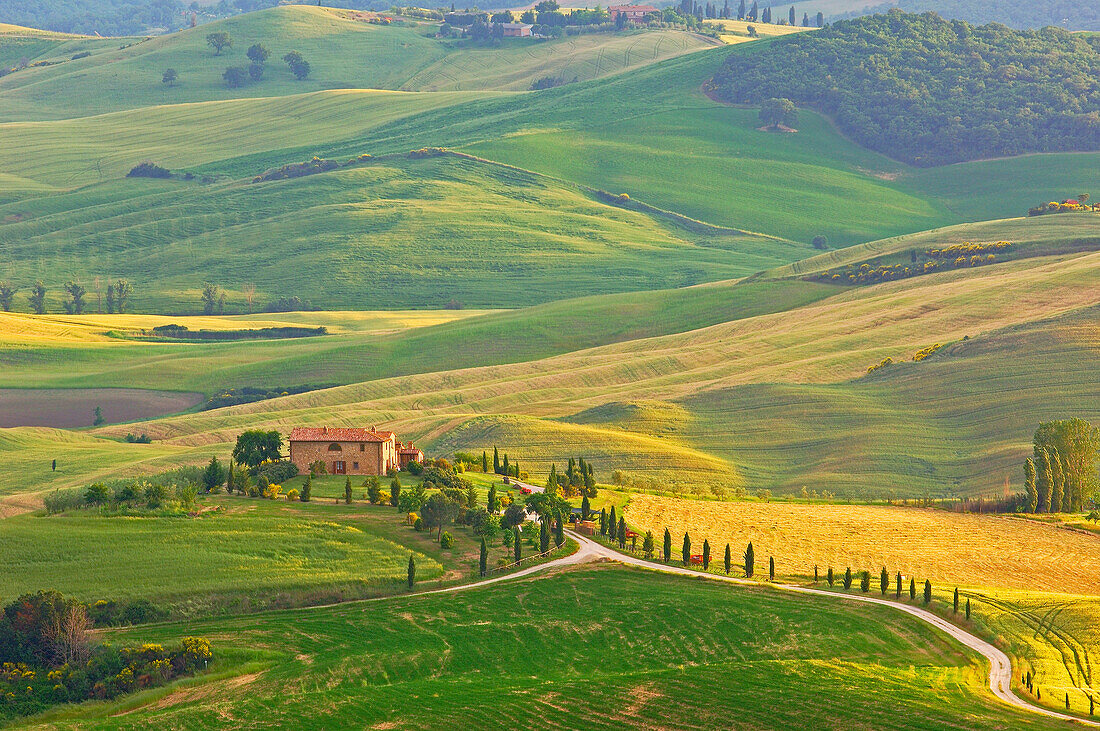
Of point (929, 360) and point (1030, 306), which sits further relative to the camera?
point (1030, 306)

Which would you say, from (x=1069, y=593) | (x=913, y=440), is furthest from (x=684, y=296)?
(x=1069, y=593)

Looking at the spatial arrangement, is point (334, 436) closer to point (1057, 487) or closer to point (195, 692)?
point (195, 692)

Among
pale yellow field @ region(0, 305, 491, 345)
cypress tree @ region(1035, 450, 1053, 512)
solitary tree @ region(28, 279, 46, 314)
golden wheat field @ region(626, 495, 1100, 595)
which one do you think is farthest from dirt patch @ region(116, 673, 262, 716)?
solitary tree @ region(28, 279, 46, 314)

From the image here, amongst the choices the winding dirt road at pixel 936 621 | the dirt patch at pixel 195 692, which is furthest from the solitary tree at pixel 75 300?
the dirt patch at pixel 195 692

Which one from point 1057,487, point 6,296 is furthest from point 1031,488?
point 6,296

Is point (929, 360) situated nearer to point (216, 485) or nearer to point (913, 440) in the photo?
point (913, 440)

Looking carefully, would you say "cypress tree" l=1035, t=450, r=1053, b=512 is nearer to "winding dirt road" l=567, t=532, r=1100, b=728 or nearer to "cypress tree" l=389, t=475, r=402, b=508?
"winding dirt road" l=567, t=532, r=1100, b=728
